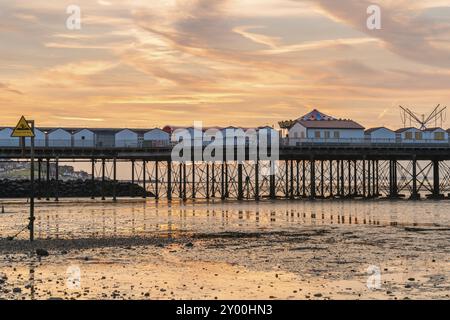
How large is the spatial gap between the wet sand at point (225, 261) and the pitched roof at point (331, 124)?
58899mm

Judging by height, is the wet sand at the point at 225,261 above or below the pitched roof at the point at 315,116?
below

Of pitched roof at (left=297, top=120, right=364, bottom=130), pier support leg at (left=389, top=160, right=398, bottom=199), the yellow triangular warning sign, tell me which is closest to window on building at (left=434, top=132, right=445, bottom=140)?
pier support leg at (left=389, top=160, right=398, bottom=199)

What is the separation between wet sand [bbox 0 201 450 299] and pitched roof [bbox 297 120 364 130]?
58899 mm

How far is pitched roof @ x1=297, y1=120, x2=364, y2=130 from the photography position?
10594 centimetres

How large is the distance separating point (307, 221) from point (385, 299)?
30.9 meters

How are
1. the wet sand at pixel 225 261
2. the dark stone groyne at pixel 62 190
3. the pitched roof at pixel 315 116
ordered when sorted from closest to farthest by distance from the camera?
the wet sand at pixel 225 261
the dark stone groyne at pixel 62 190
the pitched roof at pixel 315 116

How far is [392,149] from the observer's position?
9619 cm

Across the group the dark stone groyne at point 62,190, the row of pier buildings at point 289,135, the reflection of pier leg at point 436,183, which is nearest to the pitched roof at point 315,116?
the row of pier buildings at point 289,135

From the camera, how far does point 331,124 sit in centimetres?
10738

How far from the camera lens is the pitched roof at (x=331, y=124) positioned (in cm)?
10594

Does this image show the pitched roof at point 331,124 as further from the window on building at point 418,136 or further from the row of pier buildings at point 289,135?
the window on building at point 418,136
